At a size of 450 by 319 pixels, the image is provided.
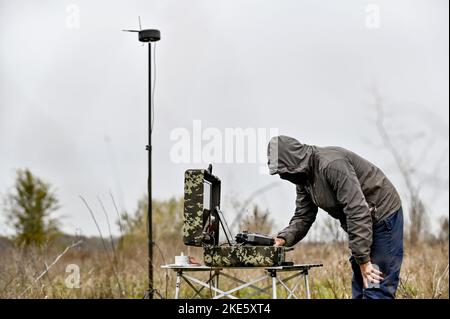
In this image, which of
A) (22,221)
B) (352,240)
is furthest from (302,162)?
(22,221)

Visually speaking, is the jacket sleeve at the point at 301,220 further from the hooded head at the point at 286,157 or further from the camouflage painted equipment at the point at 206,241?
the hooded head at the point at 286,157

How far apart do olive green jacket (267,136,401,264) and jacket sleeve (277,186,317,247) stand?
0.73 feet

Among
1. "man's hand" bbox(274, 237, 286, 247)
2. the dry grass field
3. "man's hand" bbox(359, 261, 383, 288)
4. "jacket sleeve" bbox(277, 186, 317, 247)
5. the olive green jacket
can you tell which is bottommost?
the dry grass field

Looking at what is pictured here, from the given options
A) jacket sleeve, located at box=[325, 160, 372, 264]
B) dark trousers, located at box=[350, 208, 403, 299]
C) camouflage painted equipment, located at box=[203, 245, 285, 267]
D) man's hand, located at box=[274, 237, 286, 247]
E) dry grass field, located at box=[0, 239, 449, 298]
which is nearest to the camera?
jacket sleeve, located at box=[325, 160, 372, 264]

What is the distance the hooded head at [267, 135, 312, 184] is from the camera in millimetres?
3777

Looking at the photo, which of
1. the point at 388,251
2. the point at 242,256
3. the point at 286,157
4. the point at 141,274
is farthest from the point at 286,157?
the point at 141,274

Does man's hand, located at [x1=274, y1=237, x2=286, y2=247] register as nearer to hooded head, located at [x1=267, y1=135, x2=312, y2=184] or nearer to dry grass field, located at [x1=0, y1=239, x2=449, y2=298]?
hooded head, located at [x1=267, y1=135, x2=312, y2=184]

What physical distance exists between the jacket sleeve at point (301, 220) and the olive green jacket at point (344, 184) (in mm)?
222

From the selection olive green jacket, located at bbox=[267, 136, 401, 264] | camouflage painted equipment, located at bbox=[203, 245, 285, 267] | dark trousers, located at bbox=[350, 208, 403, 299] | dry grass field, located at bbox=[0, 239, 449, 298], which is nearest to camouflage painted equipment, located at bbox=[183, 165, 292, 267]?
camouflage painted equipment, located at bbox=[203, 245, 285, 267]

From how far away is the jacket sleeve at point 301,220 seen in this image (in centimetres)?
417

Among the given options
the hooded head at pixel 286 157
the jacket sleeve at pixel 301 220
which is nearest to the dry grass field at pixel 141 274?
the jacket sleeve at pixel 301 220

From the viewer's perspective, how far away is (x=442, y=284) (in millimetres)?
6070

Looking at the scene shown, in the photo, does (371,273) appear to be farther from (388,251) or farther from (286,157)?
(286,157)
